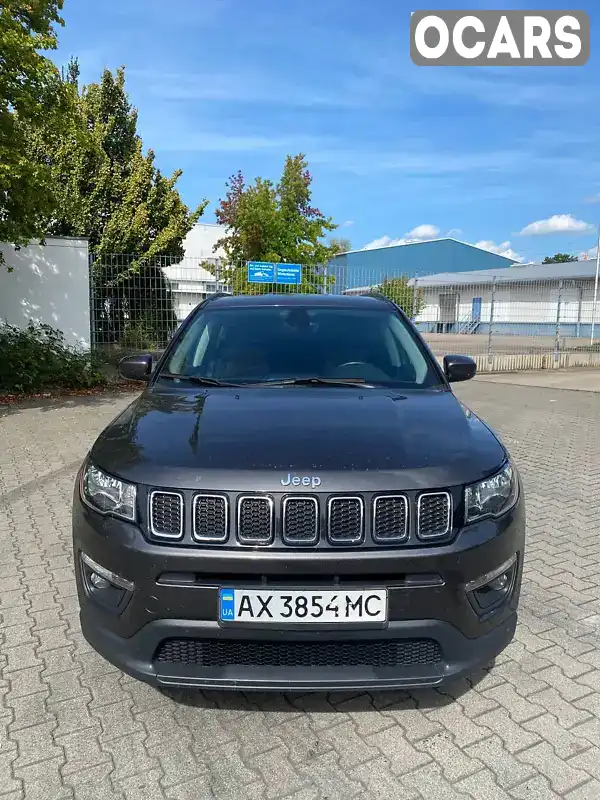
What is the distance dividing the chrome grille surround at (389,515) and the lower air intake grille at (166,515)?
→ 69 centimetres

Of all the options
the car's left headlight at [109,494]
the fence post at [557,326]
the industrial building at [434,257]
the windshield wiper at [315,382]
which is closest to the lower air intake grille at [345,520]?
the car's left headlight at [109,494]

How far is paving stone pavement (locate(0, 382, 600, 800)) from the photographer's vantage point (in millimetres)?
2234

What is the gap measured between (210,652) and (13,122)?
27.8 feet

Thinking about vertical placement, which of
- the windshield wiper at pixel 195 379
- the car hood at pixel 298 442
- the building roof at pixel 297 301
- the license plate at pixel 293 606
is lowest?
the license plate at pixel 293 606

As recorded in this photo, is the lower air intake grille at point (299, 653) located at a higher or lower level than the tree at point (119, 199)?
lower

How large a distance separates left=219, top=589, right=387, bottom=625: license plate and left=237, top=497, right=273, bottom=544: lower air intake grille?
0.18m

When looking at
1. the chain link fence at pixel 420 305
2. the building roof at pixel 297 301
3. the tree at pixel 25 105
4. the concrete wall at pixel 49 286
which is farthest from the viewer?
the chain link fence at pixel 420 305

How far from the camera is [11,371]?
11.0m

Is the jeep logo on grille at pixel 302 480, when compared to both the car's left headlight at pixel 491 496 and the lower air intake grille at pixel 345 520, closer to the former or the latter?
the lower air intake grille at pixel 345 520

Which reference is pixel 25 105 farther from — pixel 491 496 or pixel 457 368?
pixel 491 496

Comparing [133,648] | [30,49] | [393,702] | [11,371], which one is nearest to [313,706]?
[393,702]

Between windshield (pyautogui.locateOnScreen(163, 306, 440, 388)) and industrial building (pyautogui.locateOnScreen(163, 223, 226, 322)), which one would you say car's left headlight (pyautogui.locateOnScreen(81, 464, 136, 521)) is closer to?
windshield (pyautogui.locateOnScreen(163, 306, 440, 388))

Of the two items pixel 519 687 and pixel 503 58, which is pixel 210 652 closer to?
pixel 519 687

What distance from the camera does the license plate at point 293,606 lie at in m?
2.19
